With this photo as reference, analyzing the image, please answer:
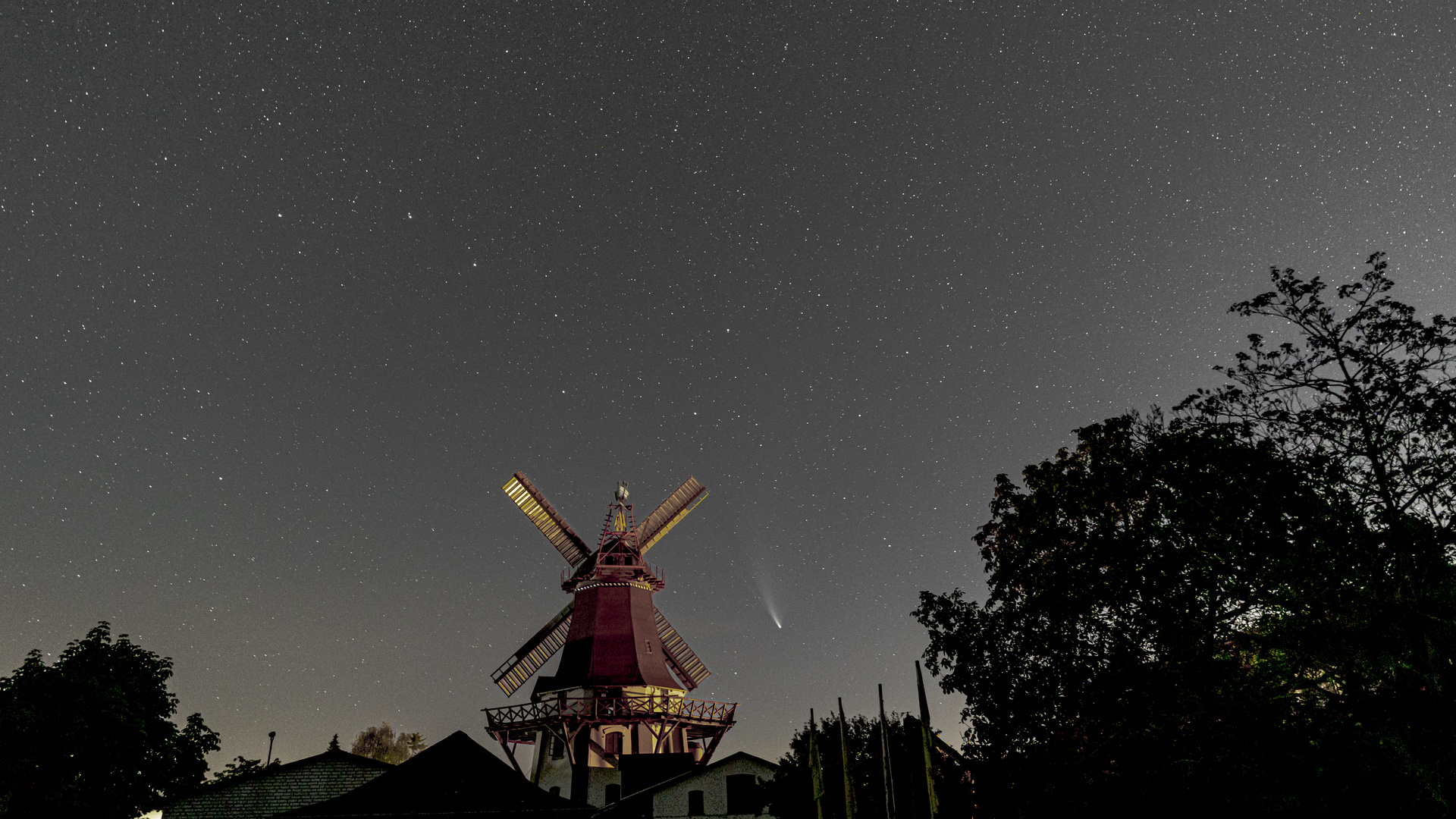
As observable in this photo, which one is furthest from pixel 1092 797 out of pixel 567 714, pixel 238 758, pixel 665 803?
pixel 238 758

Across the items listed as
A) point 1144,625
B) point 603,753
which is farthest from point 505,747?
point 1144,625

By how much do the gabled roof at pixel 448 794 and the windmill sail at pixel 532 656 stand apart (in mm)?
19542

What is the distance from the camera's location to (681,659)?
48.9 metres

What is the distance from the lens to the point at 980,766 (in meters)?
21.8

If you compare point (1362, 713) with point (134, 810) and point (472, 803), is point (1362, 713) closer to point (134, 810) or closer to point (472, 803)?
point (472, 803)

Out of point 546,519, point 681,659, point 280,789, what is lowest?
point 280,789

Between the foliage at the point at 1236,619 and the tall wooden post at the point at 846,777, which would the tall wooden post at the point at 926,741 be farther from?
the foliage at the point at 1236,619

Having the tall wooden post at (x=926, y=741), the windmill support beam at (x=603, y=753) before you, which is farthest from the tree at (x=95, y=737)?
the tall wooden post at (x=926, y=741)

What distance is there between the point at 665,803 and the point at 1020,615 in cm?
2078

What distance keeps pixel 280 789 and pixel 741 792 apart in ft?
63.0

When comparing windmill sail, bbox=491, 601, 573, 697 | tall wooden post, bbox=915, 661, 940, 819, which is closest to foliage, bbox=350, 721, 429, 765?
windmill sail, bbox=491, 601, 573, 697

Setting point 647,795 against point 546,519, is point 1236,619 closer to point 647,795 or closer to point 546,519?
point 647,795

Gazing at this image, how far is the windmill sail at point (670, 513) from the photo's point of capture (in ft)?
174

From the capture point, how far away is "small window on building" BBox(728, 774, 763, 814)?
117ft
